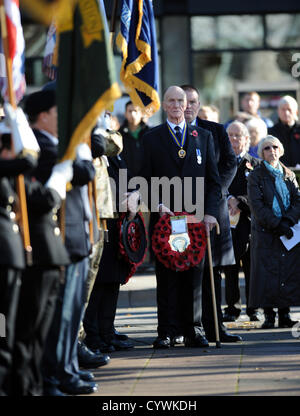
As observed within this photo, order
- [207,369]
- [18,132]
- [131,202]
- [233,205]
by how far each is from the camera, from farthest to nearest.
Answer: [233,205] → [131,202] → [207,369] → [18,132]

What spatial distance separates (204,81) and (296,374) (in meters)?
11.6

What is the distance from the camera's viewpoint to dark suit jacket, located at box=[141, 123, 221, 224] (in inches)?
349

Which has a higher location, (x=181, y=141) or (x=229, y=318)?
(x=181, y=141)

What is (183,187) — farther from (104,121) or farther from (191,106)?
(104,121)

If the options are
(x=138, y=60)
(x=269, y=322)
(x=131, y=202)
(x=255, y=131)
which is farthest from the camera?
(x=255, y=131)

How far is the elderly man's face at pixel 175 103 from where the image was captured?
873 cm

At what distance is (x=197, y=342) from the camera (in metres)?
8.78

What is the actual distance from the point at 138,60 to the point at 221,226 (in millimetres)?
1749

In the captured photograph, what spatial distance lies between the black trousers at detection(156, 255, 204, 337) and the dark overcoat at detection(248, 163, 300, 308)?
1.07 metres

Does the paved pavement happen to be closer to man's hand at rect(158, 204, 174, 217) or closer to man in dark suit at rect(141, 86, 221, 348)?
man in dark suit at rect(141, 86, 221, 348)

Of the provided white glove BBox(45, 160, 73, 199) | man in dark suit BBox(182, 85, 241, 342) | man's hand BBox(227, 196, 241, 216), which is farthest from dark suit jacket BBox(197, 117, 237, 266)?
white glove BBox(45, 160, 73, 199)

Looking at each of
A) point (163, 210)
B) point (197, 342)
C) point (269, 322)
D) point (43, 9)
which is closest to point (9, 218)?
point (43, 9)

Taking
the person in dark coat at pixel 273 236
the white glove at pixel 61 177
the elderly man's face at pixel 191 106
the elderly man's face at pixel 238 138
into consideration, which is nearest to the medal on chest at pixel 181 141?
the elderly man's face at pixel 191 106

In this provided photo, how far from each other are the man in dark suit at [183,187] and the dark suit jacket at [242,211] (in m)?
1.86
